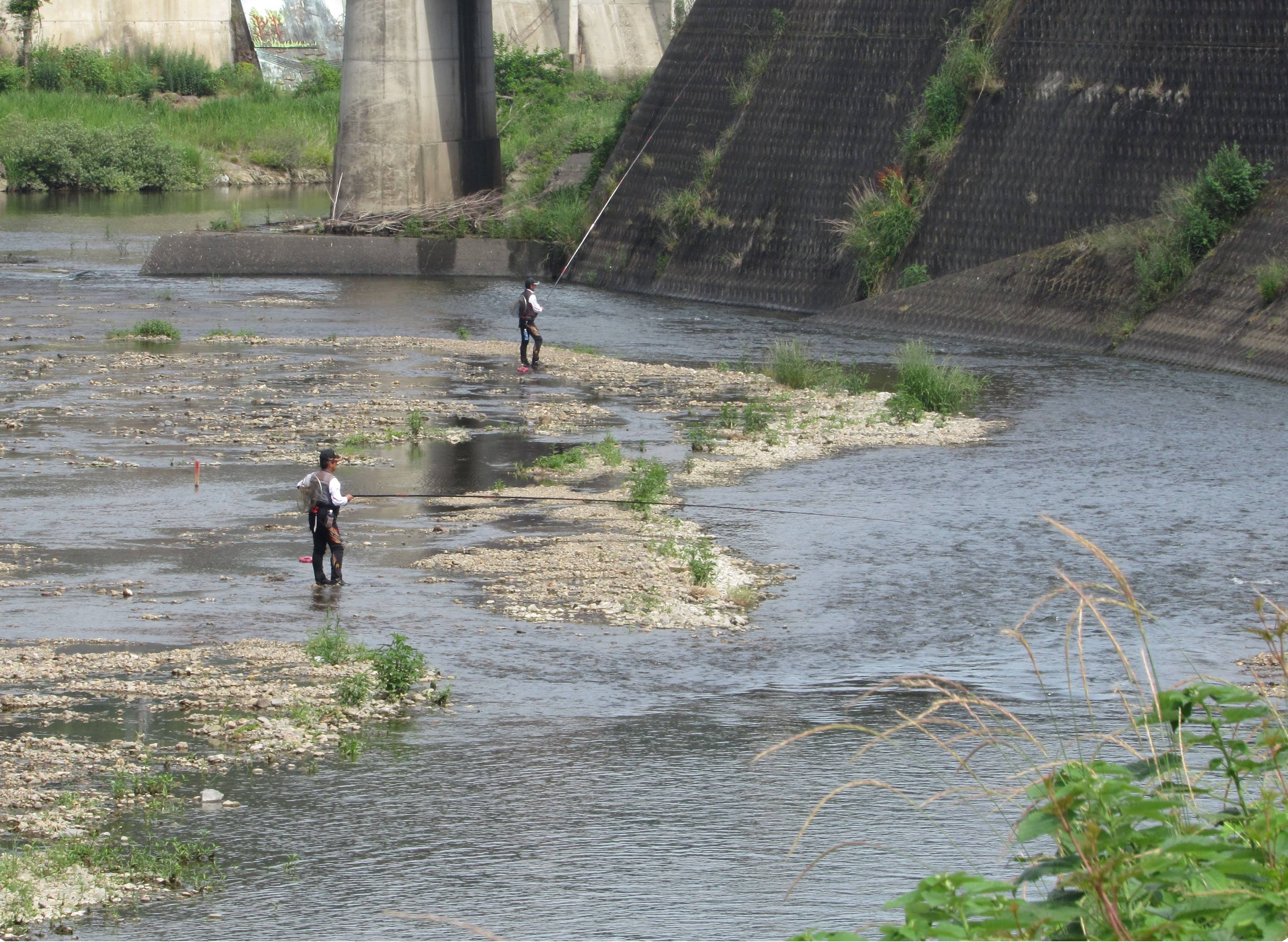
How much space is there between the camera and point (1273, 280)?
24.7 meters

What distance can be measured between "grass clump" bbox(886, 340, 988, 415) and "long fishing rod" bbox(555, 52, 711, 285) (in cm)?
1526

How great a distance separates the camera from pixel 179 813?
8.80 m

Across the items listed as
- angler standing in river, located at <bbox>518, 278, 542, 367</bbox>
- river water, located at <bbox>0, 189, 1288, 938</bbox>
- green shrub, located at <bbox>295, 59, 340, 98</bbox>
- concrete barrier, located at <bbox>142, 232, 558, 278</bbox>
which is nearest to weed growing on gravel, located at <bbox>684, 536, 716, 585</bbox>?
river water, located at <bbox>0, 189, 1288, 938</bbox>

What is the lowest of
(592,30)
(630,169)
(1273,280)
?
(1273,280)

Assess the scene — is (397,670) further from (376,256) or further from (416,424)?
(376,256)

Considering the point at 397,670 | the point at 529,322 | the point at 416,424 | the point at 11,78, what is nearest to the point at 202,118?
the point at 11,78

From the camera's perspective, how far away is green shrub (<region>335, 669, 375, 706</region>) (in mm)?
10461

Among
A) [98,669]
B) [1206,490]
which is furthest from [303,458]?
[1206,490]

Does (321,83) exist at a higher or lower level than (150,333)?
higher

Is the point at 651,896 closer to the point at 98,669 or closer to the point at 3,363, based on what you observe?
the point at 98,669

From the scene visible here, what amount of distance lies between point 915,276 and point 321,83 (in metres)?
47.2

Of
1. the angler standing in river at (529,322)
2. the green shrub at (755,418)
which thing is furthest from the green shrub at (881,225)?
the green shrub at (755,418)

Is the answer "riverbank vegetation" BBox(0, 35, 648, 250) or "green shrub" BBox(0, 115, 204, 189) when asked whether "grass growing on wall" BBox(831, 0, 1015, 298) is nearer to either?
"riverbank vegetation" BBox(0, 35, 648, 250)

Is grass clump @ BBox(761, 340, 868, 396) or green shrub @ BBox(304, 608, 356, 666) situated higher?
grass clump @ BBox(761, 340, 868, 396)
